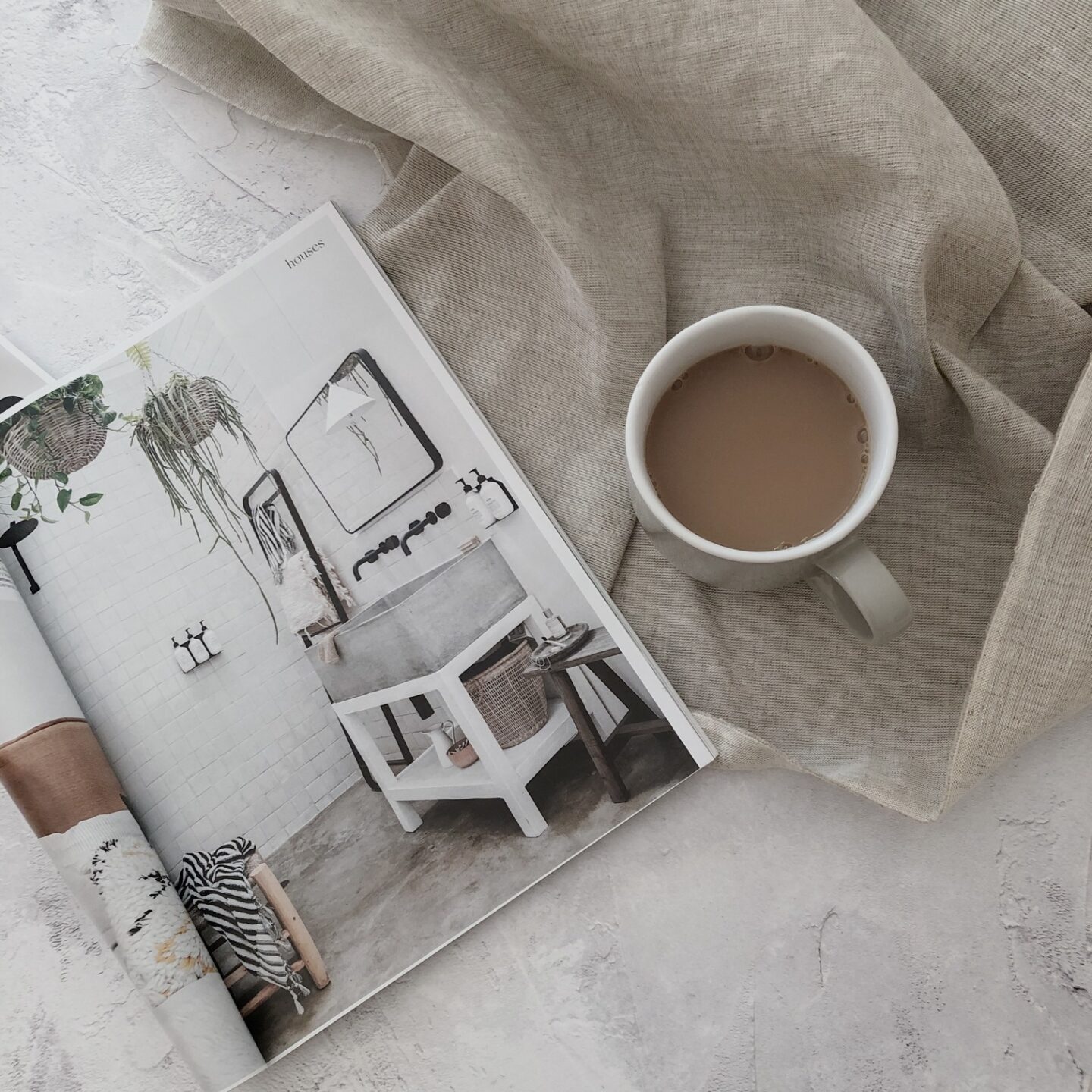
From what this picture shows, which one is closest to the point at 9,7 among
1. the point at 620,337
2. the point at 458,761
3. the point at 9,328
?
the point at 9,328

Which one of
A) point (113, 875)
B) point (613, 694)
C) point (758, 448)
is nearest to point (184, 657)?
point (113, 875)

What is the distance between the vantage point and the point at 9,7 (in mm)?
558

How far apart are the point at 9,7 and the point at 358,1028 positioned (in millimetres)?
705

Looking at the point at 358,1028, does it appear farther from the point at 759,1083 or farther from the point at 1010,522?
the point at 1010,522

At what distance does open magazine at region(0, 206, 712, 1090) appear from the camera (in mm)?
506

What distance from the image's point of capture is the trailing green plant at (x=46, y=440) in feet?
1.73

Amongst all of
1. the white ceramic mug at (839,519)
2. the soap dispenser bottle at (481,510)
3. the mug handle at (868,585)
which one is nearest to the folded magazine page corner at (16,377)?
the soap dispenser bottle at (481,510)

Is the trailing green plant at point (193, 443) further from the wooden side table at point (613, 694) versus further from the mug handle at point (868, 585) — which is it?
the mug handle at point (868, 585)

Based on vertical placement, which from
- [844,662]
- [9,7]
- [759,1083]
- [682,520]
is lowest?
[759,1083]

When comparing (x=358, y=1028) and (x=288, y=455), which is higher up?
(x=288, y=455)

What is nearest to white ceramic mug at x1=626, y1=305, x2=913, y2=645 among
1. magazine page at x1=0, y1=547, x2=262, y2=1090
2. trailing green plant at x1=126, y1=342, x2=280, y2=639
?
trailing green plant at x1=126, y1=342, x2=280, y2=639

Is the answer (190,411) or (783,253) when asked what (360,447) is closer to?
(190,411)

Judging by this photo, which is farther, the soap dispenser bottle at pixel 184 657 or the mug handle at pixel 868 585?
the soap dispenser bottle at pixel 184 657

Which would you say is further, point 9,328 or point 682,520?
point 9,328
